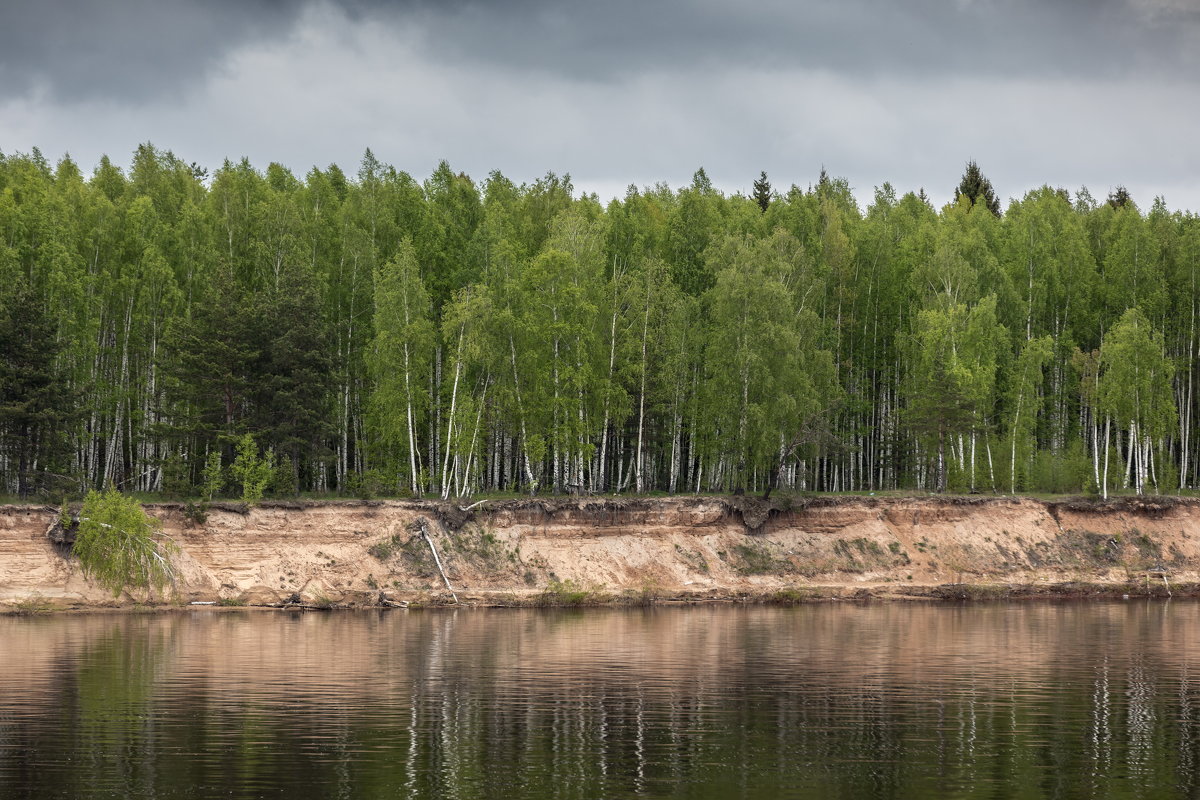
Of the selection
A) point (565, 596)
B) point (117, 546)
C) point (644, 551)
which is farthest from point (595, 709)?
point (644, 551)

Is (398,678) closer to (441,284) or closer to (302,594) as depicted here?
(302,594)

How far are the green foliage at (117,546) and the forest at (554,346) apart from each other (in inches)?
224

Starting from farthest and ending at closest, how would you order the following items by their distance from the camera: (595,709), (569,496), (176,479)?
(569,496), (176,479), (595,709)

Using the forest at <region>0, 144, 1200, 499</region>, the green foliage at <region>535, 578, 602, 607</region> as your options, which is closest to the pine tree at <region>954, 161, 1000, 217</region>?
the forest at <region>0, 144, 1200, 499</region>

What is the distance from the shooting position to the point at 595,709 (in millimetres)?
32062

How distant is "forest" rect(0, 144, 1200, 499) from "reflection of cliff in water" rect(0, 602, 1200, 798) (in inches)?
765

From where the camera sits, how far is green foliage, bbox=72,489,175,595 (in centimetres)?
5894

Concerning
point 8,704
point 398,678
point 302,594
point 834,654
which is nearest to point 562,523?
point 302,594

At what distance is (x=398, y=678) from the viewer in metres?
37.1

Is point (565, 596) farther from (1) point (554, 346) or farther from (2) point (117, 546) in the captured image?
(2) point (117, 546)

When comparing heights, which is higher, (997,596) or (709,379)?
(709,379)

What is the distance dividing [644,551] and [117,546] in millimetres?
26188

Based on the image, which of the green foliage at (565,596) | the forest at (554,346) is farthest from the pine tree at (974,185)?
the green foliage at (565,596)

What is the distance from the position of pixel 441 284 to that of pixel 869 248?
98.1 ft
